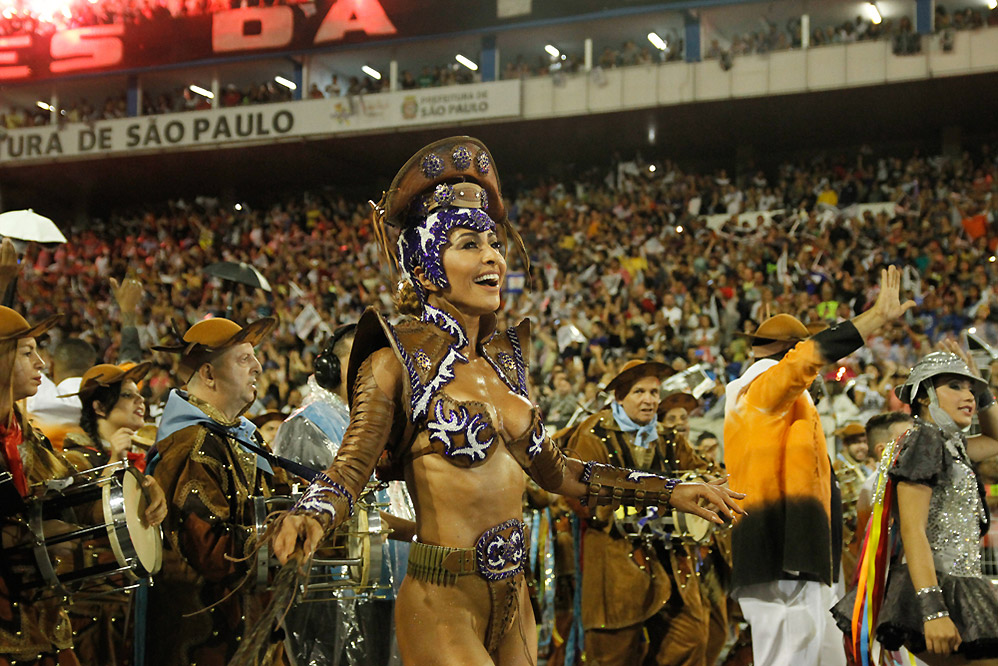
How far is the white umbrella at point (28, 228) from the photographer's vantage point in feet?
31.2

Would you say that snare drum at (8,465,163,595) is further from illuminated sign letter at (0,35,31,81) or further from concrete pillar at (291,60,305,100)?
illuminated sign letter at (0,35,31,81)

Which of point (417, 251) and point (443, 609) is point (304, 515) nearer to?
point (443, 609)

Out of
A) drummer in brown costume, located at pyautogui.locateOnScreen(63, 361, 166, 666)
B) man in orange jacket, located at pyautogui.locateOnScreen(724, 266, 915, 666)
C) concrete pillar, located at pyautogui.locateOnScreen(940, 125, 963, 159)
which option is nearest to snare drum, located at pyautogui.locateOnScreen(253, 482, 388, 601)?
Result: drummer in brown costume, located at pyautogui.locateOnScreen(63, 361, 166, 666)

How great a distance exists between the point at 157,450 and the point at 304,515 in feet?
7.73

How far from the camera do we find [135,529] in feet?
13.6

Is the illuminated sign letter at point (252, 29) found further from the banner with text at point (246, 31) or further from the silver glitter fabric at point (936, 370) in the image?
the silver glitter fabric at point (936, 370)

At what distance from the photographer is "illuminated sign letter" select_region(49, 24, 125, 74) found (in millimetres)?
27922

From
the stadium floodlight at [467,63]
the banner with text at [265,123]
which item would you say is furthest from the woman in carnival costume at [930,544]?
the stadium floodlight at [467,63]

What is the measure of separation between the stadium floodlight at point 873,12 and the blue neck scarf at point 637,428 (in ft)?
59.1

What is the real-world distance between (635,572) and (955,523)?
237 centimetres

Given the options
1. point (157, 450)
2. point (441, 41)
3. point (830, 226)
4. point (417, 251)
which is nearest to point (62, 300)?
point (441, 41)

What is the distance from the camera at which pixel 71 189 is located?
1145 inches

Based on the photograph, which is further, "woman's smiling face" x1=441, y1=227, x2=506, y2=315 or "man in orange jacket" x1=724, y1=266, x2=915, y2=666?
"man in orange jacket" x1=724, y1=266, x2=915, y2=666

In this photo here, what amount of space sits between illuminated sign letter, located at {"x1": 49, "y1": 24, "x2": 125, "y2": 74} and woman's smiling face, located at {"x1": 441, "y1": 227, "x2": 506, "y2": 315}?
26.7 m
